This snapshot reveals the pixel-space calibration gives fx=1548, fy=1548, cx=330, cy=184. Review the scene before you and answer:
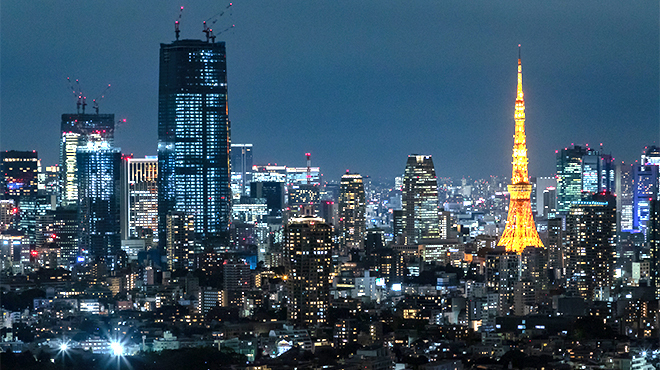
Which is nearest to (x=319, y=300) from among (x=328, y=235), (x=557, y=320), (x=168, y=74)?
(x=328, y=235)

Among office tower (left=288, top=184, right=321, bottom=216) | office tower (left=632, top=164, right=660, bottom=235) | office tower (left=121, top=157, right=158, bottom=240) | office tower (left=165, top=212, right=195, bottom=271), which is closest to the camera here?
office tower (left=165, top=212, right=195, bottom=271)

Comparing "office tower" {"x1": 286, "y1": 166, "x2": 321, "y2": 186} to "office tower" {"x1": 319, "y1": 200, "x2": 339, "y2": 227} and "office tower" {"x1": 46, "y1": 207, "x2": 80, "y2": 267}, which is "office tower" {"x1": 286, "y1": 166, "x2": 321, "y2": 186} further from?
"office tower" {"x1": 46, "y1": 207, "x2": 80, "y2": 267}

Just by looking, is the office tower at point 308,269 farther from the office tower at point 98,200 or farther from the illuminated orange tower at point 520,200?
the office tower at point 98,200

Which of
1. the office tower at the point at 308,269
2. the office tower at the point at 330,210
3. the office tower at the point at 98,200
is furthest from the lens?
the office tower at the point at 330,210

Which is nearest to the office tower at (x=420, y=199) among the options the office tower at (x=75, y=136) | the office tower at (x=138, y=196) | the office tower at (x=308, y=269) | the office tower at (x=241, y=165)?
the office tower at (x=138, y=196)

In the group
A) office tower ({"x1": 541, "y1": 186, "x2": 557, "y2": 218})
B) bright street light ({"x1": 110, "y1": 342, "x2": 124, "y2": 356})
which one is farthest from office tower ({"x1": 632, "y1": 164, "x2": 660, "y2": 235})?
bright street light ({"x1": 110, "y1": 342, "x2": 124, "y2": 356})

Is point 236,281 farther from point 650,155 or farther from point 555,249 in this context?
point 650,155

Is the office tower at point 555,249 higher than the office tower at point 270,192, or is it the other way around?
the office tower at point 270,192
